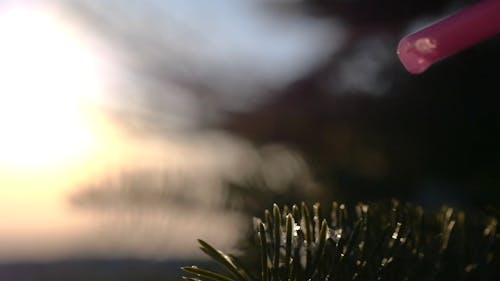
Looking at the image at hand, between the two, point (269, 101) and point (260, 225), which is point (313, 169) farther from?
point (260, 225)

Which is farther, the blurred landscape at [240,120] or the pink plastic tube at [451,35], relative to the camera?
the blurred landscape at [240,120]

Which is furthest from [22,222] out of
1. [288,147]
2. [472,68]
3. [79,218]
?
[472,68]

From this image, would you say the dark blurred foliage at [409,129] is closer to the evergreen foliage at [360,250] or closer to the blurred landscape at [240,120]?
the blurred landscape at [240,120]

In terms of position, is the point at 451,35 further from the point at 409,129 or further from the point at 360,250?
the point at 409,129

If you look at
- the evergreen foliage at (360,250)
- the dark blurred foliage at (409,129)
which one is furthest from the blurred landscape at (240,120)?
the evergreen foliage at (360,250)

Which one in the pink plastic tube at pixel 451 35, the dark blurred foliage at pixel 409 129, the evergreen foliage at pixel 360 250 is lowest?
the evergreen foliage at pixel 360 250

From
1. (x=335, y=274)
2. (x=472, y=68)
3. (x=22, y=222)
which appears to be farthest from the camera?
(x=22, y=222)

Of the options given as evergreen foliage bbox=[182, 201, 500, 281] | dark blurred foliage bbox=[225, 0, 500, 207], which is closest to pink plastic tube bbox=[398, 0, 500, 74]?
evergreen foliage bbox=[182, 201, 500, 281]
